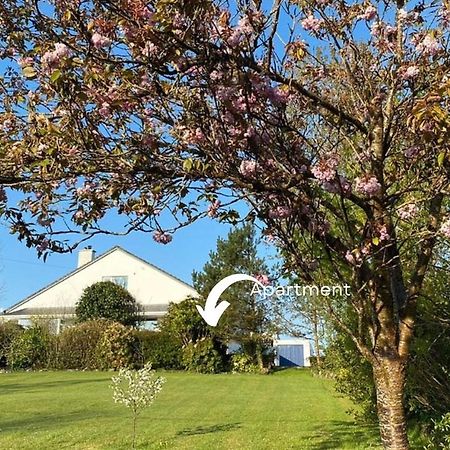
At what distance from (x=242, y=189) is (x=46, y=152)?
1023 millimetres

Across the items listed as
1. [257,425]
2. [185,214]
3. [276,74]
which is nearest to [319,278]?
[185,214]

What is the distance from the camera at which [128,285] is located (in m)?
31.5

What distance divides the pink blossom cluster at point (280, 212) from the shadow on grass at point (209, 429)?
674cm

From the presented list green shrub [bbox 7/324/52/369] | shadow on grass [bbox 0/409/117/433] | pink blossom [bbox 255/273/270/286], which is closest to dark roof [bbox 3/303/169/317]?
green shrub [bbox 7/324/52/369]

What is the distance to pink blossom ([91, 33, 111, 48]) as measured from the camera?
251 cm

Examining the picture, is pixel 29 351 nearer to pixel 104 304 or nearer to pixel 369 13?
pixel 104 304

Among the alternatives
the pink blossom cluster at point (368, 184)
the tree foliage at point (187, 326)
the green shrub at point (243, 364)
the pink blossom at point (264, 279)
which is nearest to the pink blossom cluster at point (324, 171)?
Answer: the pink blossom cluster at point (368, 184)

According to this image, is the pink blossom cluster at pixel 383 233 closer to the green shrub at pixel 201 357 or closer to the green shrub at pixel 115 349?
the green shrub at pixel 201 357

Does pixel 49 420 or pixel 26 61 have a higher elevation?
pixel 26 61

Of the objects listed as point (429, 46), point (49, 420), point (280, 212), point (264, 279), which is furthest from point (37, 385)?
point (429, 46)

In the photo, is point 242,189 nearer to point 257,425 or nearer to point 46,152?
point 46,152

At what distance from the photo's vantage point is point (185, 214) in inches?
139

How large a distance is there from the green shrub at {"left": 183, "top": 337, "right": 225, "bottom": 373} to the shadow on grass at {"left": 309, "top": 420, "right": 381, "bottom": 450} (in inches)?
524

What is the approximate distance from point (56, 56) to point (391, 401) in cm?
278
